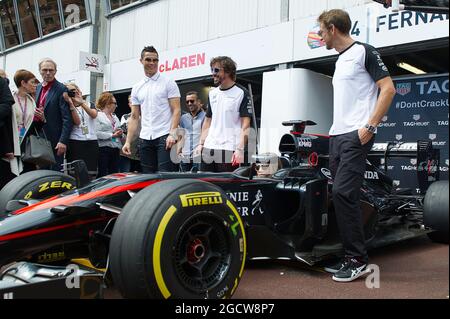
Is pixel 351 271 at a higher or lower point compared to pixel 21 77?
lower

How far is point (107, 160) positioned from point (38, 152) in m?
1.71

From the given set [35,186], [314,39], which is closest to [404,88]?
[314,39]

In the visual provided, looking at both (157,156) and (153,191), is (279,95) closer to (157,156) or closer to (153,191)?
(157,156)

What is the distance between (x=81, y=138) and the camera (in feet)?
16.0

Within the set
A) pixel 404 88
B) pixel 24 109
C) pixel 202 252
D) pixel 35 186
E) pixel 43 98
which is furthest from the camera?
pixel 404 88

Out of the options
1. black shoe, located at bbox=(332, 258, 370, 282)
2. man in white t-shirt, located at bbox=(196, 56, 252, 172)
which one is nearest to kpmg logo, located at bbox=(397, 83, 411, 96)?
man in white t-shirt, located at bbox=(196, 56, 252, 172)

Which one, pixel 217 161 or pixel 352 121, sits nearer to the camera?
pixel 352 121

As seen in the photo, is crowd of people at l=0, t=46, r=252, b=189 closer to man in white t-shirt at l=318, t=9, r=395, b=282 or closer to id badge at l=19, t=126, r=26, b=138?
id badge at l=19, t=126, r=26, b=138

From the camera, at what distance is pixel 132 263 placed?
76.7 inches

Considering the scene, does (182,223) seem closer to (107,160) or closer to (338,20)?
(338,20)

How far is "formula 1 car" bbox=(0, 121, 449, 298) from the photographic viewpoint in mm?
1989

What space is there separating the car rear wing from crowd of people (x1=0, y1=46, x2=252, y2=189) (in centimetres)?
129

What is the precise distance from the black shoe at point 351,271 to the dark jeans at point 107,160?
3.65 metres
